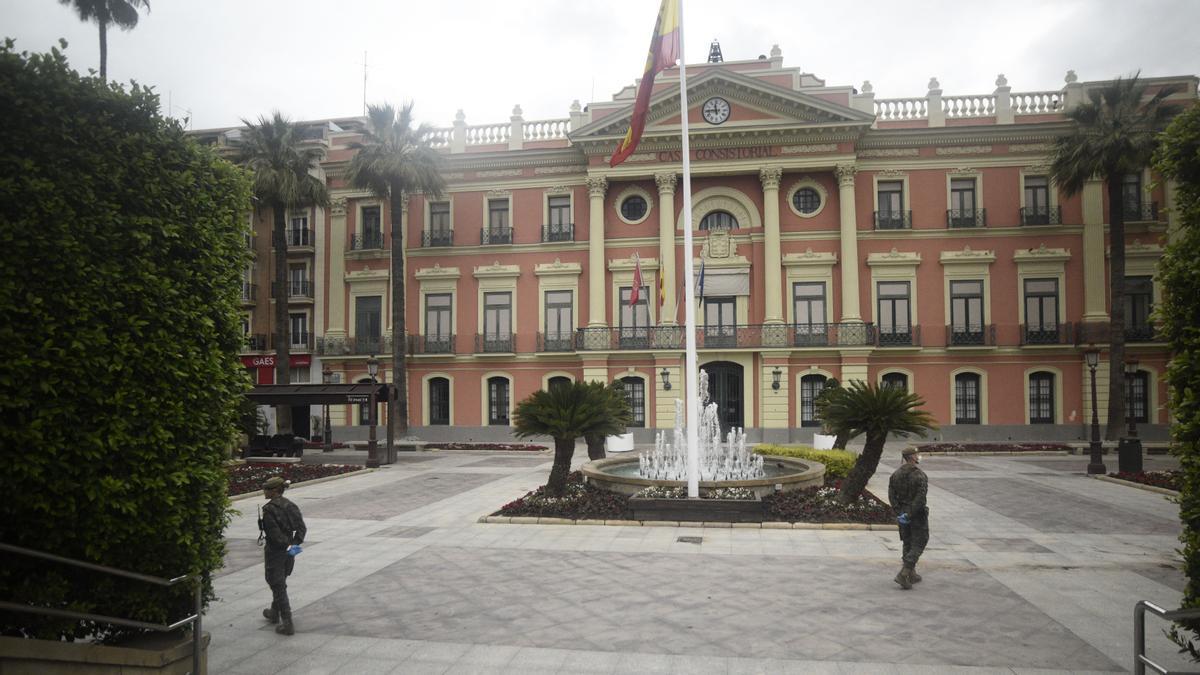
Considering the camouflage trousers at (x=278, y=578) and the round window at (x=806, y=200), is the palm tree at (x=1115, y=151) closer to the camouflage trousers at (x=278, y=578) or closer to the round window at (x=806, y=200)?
the round window at (x=806, y=200)

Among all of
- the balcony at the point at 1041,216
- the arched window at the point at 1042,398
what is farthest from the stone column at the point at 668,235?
the arched window at the point at 1042,398

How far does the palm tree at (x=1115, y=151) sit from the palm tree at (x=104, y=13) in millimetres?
37281

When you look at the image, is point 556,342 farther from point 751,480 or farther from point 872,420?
point 872,420

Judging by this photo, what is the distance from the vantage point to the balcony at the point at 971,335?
108ft

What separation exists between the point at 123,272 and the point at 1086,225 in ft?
122

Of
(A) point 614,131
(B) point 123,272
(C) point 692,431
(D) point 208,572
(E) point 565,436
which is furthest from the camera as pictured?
(A) point 614,131

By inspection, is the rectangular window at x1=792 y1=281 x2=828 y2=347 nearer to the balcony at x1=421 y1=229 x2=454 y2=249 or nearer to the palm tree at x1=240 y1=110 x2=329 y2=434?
the balcony at x1=421 y1=229 x2=454 y2=249

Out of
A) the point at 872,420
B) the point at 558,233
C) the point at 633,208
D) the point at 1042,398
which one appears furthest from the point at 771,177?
the point at 872,420

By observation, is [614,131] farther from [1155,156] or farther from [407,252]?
[1155,156]

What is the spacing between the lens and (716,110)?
33.9 metres

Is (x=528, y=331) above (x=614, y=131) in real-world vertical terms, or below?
below

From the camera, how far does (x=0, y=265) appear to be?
204 inches

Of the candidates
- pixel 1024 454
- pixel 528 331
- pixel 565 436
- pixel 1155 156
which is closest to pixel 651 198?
pixel 528 331

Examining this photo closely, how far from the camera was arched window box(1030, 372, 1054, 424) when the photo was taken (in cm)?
3259
